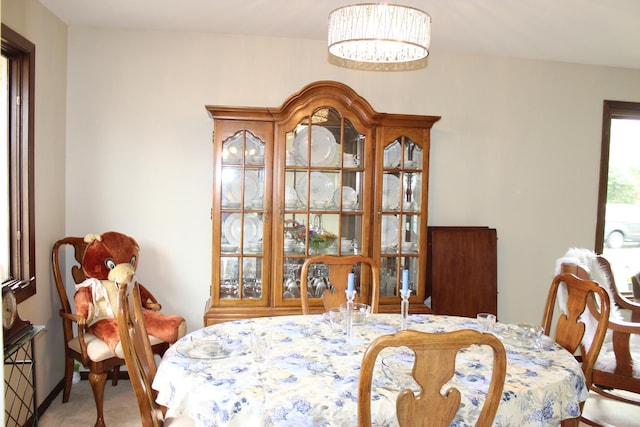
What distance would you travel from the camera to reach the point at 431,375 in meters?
1.38

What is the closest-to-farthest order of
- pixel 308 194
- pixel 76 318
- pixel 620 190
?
pixel 76 318, pixel 308 194, pixel 620 190

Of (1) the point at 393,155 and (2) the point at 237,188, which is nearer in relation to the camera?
(2) the point at 237,188

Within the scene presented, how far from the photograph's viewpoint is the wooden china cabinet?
3207 millimetres

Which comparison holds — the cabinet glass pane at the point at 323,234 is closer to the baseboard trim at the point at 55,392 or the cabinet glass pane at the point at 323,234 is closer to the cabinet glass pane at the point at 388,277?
the cabinet glass pane at the point at 388,277

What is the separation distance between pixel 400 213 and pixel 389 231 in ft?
0.47

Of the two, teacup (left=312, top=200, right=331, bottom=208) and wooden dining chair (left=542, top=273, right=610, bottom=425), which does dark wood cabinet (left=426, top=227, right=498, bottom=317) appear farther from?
wooden dining chair (left=542, top=273, right=610, bottom=425)

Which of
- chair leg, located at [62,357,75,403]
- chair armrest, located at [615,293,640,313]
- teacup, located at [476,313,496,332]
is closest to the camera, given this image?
teacup, located at [476,313,496,332]

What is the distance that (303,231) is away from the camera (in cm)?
334

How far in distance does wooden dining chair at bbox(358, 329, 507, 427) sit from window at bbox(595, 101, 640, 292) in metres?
3.27

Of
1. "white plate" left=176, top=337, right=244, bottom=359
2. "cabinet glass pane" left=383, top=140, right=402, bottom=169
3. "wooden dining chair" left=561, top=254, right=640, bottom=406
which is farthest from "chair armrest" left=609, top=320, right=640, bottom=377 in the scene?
"white plate" left=176, top=337, right=244, bottom=359

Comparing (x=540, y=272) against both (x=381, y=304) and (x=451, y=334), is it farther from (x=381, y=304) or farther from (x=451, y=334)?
(x=451, y=334)

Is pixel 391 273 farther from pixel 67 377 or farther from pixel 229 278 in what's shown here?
pixel 67 377

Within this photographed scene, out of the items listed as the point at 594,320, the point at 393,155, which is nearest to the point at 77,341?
the point at 393,155

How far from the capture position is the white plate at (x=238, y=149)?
320 cm
